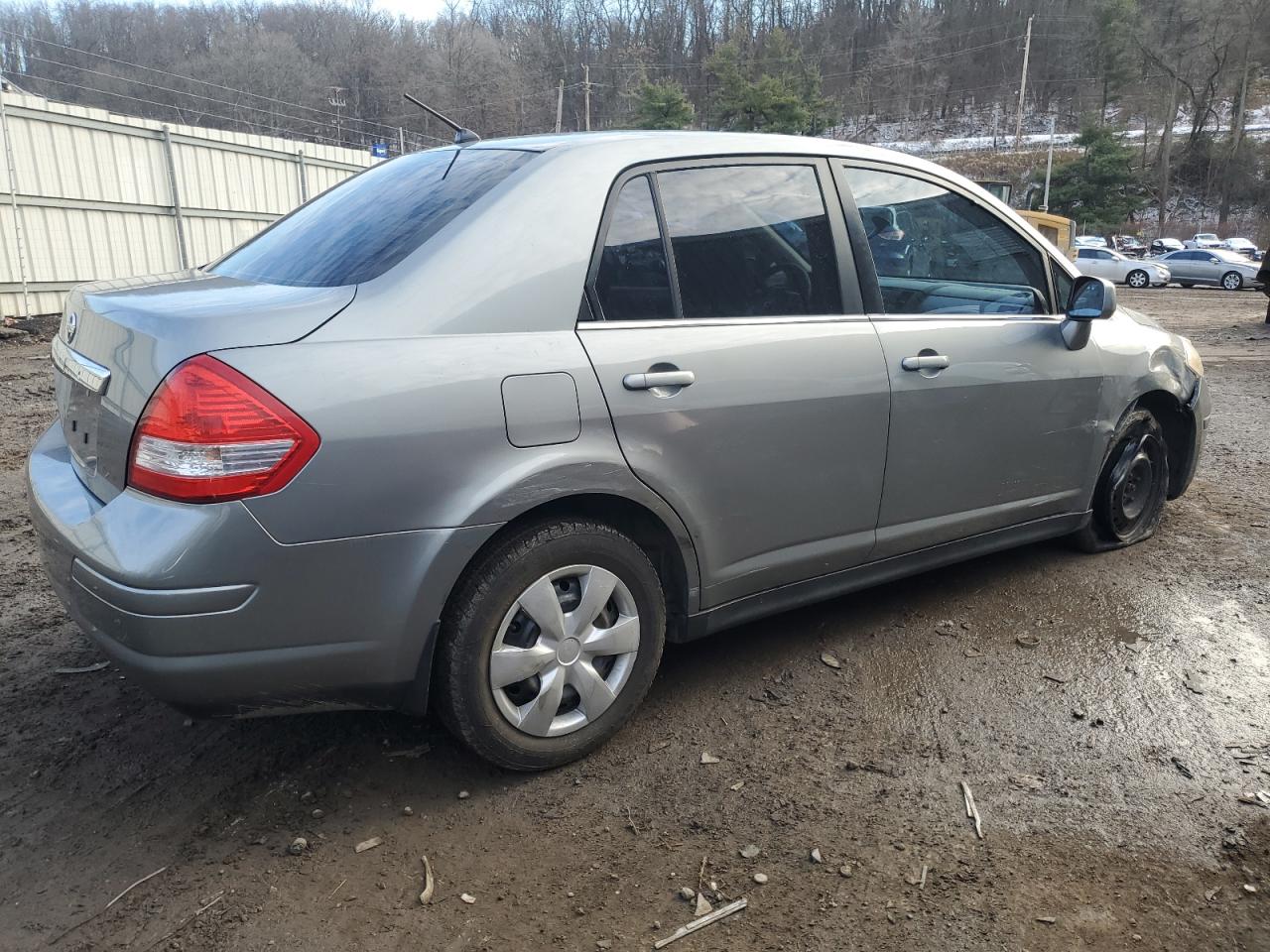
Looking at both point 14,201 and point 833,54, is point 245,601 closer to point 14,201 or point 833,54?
point 14,201

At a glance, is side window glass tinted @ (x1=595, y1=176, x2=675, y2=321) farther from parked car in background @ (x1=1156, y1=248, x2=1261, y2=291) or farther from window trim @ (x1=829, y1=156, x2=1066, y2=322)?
parked car in background @ (x1=1156, y1=248, x2=1261, y2=291)

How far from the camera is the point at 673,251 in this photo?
2.75 meters

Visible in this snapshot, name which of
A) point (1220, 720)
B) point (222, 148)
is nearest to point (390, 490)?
point (1220, 720)

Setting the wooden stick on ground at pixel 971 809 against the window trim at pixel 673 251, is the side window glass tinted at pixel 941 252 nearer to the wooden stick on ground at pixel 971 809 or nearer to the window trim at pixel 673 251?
the window trim at pixel 673 251

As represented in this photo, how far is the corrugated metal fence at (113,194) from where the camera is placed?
39.3ft

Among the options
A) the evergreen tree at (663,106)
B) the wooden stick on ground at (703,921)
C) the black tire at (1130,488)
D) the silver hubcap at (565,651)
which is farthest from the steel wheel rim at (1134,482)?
the evergreen tree at (663,106)

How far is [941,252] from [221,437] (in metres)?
2.58

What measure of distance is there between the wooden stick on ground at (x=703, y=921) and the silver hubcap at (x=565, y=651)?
2.24 ft

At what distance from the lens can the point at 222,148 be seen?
50.3ft

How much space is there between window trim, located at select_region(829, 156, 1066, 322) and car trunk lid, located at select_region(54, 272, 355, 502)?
1686mm

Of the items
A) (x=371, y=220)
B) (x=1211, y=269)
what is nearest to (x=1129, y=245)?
(x=1211, y=269)

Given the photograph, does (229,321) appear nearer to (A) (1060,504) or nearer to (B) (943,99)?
(A) (1060,504)

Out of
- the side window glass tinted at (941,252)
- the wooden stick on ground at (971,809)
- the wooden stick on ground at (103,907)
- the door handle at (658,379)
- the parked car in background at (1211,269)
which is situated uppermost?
the side window glass tinted at (941,252)

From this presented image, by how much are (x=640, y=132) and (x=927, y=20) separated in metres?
96.8
